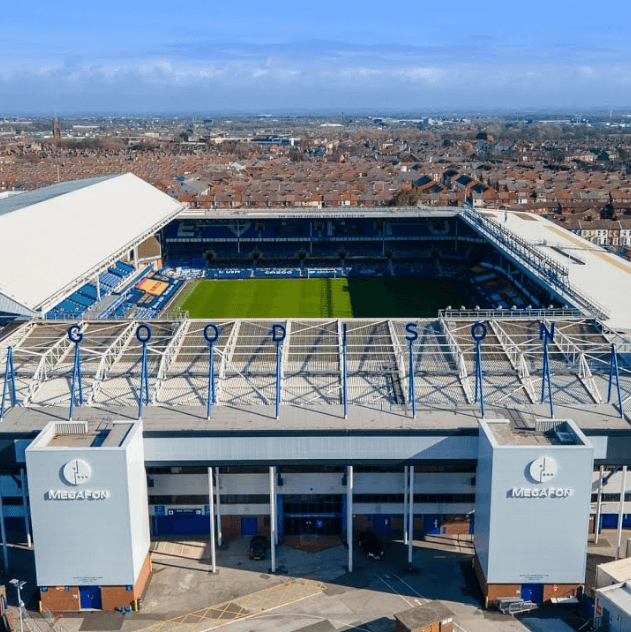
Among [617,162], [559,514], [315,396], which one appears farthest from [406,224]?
[617,162]

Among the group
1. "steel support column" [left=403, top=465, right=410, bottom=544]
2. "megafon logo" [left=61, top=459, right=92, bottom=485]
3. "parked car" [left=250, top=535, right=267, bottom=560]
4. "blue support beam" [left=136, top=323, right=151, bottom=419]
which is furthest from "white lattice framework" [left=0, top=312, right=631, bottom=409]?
"megafon logo" [left=61, top=459, right=92, bottom=485]

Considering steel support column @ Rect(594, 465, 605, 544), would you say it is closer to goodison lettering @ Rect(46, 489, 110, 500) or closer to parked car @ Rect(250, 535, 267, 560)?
parked car @ Rect(250, 535, 267, 560)

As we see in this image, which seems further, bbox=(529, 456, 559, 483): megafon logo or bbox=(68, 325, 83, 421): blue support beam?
bbox=(68, 325, 83, 421): blue support beam

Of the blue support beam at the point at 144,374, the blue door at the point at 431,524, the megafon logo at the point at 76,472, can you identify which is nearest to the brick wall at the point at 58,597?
the megafon logo at the point at 76,472

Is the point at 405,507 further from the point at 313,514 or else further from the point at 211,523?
the point at 211,523

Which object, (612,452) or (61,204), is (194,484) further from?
(61,204)

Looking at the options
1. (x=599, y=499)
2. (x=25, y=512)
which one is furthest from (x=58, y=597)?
(x=599, y=499)
